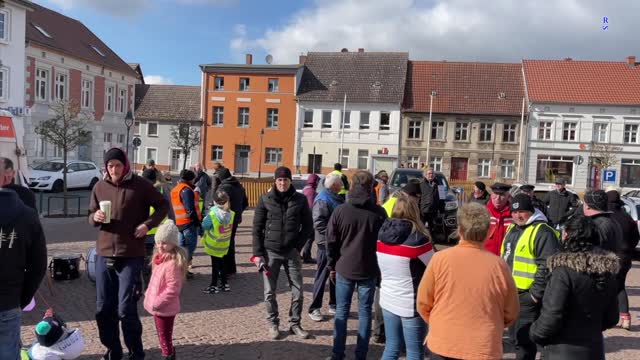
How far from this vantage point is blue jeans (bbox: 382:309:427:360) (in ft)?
13.3

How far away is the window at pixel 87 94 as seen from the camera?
36438 mm

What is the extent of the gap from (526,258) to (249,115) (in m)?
41.7

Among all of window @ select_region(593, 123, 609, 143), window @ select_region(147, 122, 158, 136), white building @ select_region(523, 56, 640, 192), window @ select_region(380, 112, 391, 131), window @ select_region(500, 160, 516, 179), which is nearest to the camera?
white building @ select_region(523, 56, 640, 192)

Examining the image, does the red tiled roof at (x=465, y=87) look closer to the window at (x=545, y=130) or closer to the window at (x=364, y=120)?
the window at (x=545, y=130)

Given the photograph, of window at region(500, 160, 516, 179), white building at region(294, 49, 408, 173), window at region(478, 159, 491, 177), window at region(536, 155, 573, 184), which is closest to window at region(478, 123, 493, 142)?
window at region(478, 159, 491, 177)

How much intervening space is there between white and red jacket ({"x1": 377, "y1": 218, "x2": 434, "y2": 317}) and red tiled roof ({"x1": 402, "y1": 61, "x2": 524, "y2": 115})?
39.1m

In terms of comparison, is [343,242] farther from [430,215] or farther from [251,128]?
[251,128]

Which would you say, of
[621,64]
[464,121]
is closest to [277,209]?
[464,121]

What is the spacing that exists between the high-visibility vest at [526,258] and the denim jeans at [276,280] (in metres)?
2.35

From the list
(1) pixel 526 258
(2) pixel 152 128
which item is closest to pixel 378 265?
(1) pixel 526 258

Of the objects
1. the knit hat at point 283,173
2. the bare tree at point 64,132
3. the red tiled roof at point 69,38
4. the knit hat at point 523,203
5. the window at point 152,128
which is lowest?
the knit hat at point 523,203

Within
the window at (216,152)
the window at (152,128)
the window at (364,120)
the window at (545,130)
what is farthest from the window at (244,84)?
the window at (545,130)

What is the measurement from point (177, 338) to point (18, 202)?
9.49ft

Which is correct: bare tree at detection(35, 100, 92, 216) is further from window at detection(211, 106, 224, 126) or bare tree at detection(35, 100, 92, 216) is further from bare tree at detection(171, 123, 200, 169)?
window at detection(211, 106, 224, 126)
